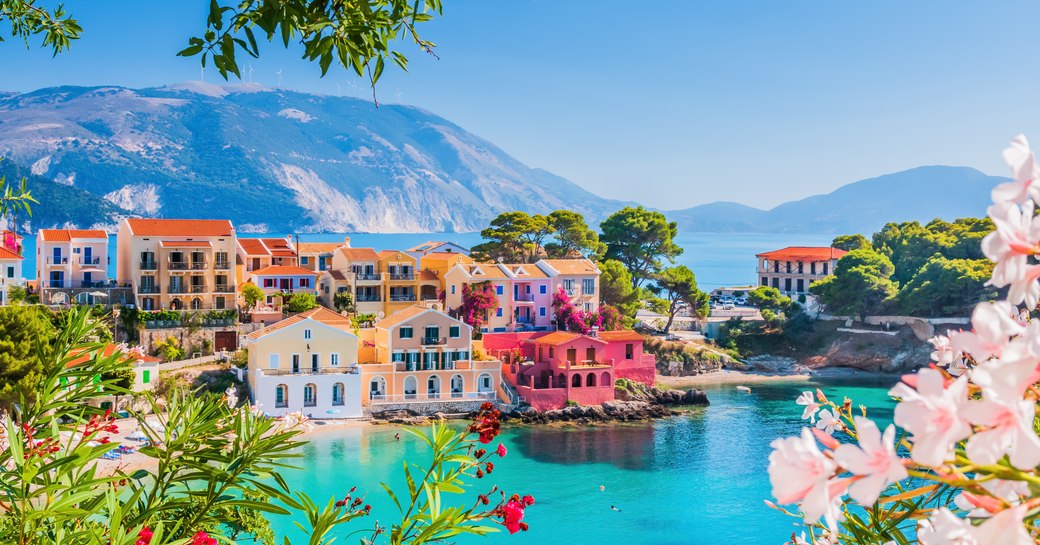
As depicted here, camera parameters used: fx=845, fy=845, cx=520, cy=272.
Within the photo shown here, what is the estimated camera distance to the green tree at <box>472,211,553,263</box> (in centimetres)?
3288

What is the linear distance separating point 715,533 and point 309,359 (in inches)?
437

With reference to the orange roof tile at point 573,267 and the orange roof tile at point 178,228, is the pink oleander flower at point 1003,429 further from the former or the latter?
the orange roof tile at point 573,267

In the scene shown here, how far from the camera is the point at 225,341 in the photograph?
2447 cm

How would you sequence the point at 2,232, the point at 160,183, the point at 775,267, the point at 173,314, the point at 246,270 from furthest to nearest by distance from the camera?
the point at 160,183
the point at 775,267
the point at 246,270
the point at 2,232
the point at 173,314

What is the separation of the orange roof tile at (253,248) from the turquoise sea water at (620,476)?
12170 mm

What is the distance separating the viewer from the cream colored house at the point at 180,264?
24.4 m

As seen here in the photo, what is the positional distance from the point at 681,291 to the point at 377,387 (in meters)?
15.2

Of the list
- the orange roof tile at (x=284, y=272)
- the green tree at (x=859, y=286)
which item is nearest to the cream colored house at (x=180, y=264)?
the orange roof tile at (x=284, y=272)

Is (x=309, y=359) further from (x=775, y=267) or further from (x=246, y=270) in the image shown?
(x=775, y=267)

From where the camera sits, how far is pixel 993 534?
28.0 inches

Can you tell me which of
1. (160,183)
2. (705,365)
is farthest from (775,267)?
(160,183)

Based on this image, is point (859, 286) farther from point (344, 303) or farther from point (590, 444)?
point (344, 303)

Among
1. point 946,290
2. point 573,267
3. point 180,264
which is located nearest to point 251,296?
point 180,264

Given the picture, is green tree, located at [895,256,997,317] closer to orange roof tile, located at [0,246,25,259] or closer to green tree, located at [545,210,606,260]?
green tree, located at [545,210,606,260]
